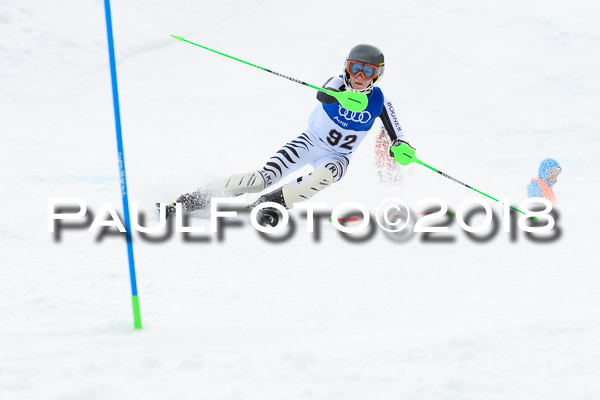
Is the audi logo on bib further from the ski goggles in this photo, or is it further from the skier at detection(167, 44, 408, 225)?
the ski goggles

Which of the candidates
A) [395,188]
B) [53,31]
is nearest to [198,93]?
[53,31]

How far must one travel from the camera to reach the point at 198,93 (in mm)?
14820

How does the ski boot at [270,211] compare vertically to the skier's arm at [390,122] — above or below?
below

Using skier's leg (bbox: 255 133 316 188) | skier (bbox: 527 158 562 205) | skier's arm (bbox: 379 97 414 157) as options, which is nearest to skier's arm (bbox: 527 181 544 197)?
skier (bbox: 527 158 562 205)

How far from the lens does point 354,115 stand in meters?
5.12

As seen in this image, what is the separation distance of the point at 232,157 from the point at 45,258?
22.2ft

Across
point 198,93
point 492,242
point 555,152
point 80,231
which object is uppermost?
point 198,93

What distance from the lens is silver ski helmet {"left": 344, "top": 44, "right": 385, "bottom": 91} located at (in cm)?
482

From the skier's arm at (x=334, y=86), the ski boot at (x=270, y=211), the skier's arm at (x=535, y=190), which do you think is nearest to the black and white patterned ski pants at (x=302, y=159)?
the ski boot at (x=270, y=211)

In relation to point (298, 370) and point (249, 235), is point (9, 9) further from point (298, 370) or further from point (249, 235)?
point (298, 370)

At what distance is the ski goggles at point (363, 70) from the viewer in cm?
485

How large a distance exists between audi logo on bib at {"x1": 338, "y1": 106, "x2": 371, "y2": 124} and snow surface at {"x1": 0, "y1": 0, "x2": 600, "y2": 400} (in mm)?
1048

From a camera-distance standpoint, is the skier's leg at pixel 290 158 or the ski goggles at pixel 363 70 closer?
the ski goggles at pixel 363 70

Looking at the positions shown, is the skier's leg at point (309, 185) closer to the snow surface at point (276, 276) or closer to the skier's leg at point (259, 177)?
the skier's leg at point (259, 177)
